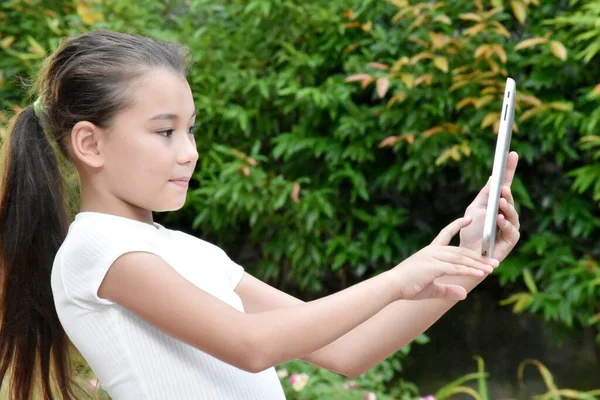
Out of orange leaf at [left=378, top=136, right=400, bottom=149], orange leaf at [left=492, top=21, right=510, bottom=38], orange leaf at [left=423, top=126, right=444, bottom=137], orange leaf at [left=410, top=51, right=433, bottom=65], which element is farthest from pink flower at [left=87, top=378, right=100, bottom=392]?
orange leaf at [left=492, top=21, right=510, bottom=38]

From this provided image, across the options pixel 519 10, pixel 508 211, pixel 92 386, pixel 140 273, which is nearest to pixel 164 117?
pixel 140 273

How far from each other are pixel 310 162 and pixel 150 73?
8.46 feet

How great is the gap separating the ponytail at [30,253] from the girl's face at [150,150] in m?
0.23

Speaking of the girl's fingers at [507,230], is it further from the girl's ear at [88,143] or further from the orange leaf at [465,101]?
the orange leaf at [465,101]

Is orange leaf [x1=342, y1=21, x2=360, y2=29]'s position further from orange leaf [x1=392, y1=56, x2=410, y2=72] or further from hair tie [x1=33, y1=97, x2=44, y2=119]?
hair tie [x1=33, y1=97, x2=44, y2=119]

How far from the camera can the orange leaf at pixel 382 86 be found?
3732mm

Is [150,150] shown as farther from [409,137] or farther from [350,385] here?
[409,137]

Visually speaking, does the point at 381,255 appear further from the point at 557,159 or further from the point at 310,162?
the point at 557,159

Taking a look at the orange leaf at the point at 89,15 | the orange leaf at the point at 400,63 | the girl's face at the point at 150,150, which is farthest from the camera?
the orange leaf at the point at 89,15

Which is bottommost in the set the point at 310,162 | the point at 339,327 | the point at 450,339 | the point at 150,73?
the point at 450,339

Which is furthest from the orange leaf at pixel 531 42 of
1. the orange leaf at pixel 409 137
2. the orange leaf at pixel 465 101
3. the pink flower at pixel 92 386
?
the pink flower at pixel 92 386

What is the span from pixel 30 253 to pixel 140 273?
409 millimetres

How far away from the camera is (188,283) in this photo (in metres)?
1.50

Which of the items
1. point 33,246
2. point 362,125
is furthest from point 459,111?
point 33,246
